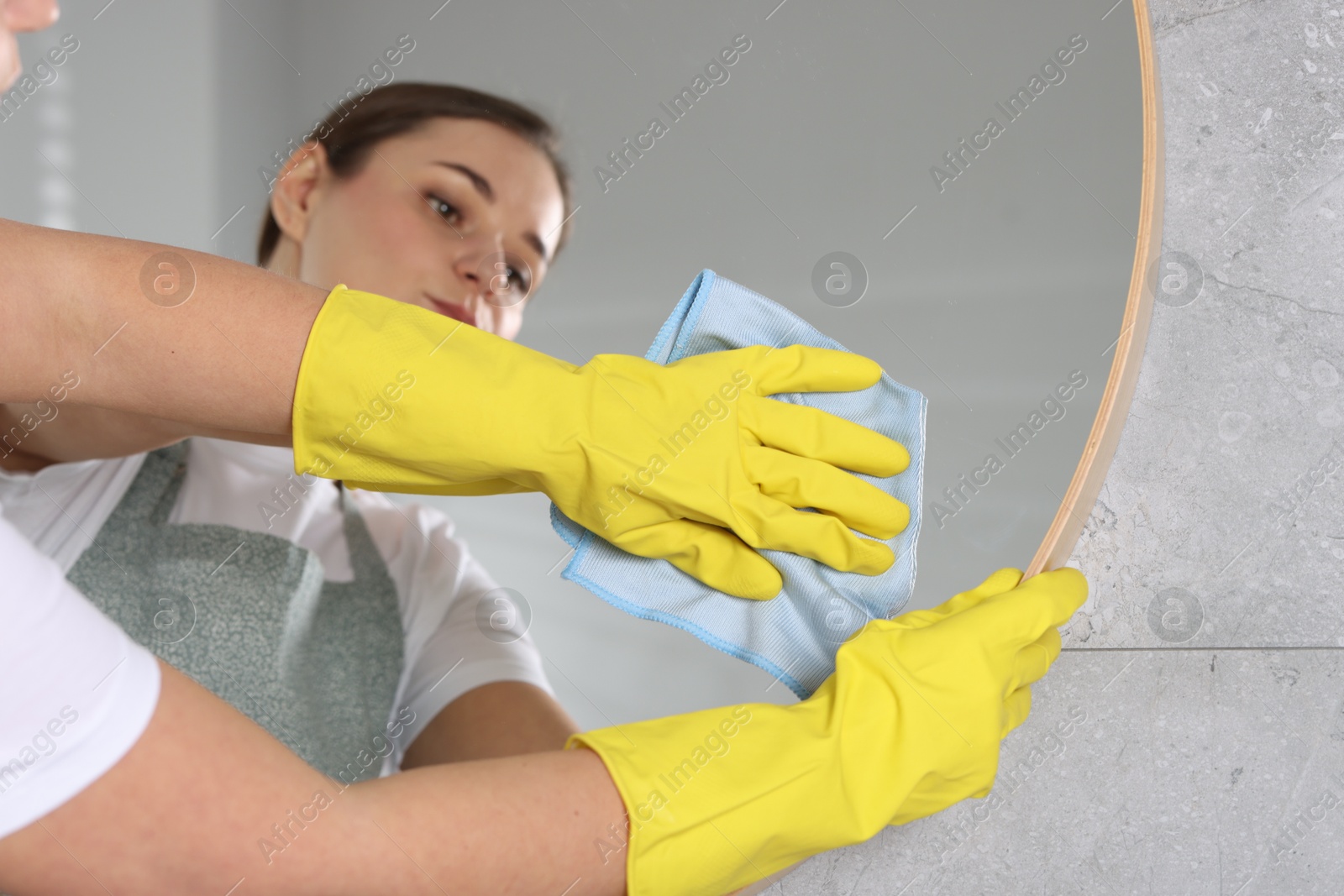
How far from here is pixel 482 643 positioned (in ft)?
3.02

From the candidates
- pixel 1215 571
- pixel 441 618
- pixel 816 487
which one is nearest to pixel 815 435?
pixel 816 487

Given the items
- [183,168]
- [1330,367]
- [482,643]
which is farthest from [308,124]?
[1330,367]

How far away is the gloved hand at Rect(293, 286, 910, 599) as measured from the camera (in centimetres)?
53

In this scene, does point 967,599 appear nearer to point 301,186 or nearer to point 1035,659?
point 1035,659

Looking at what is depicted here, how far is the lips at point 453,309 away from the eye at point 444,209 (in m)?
0.08

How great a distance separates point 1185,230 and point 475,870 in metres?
0.63

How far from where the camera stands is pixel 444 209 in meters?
0.98

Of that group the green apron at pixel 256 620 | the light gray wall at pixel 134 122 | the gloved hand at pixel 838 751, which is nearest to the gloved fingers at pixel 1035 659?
the gloved hand at pixel 838 751

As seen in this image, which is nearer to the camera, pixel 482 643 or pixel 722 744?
pixel 722 744

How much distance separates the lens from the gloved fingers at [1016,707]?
61 centimetres

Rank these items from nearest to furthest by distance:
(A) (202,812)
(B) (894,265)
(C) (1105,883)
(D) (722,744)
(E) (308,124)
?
(A) (202,812)
(D) (722,744)
(C) (1105,883)
(B) (894,265)
(E) (308,124)

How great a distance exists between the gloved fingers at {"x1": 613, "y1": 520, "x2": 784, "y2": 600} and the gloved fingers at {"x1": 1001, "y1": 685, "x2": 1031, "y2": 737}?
6.9 inches

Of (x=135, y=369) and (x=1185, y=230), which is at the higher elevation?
(x=1185, y=230)

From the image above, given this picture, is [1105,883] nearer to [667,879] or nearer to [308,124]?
[667,879]
